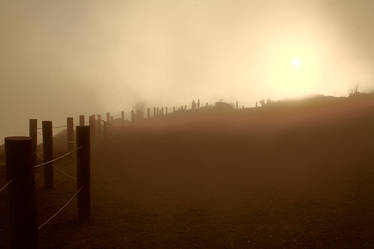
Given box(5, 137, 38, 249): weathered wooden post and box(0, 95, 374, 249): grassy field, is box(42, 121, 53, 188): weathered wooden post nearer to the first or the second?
box(0, 95, 374, 249): grassy field

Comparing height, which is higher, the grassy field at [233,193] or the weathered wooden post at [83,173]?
the weathered wooden post at [83,173]

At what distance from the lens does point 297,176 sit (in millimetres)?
11414

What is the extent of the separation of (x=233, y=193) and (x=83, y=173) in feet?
14.3

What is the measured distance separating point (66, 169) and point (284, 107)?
18.6 meters

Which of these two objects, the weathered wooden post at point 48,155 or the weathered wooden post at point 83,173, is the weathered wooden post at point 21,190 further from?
the weathered wooden post at point 48,155

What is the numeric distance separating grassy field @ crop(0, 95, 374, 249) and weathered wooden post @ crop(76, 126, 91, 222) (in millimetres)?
298

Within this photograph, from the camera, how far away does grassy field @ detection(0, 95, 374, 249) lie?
21.2 feet

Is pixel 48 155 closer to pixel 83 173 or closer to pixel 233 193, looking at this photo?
pixel 83 173

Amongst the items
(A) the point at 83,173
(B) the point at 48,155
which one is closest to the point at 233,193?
(A) the point at 83,173

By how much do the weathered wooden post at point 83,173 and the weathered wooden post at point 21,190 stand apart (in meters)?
2.49

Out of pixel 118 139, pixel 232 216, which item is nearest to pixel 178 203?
pixel 232 216

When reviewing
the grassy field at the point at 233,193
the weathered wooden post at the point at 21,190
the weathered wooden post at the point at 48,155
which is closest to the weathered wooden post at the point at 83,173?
the grassy field at the point at 233,193

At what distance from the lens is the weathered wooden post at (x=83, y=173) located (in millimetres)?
7004

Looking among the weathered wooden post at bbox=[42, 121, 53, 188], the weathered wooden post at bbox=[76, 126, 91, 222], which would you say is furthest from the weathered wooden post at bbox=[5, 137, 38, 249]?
the weathered wooden post at bbox=[42, 121, 53, 188]
